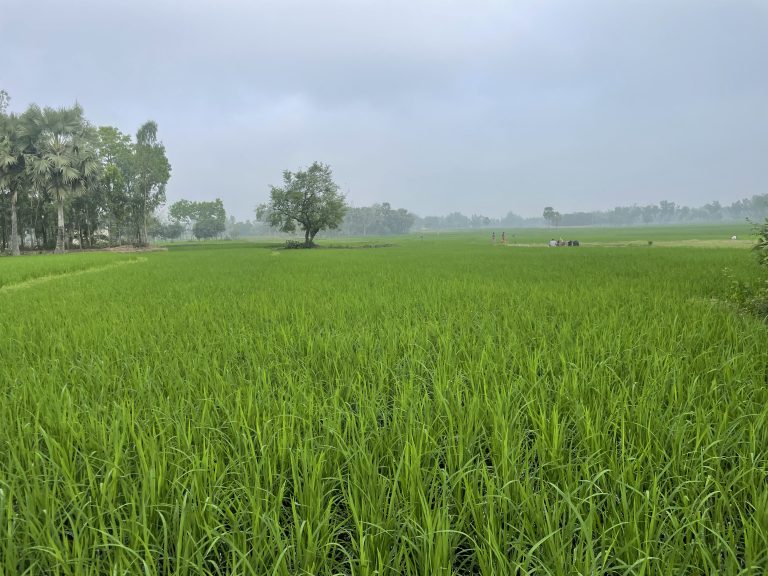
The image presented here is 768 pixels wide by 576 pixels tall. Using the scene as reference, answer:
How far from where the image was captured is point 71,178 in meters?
34.8

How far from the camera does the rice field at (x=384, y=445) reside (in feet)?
4.85

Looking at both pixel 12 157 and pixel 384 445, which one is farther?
pixel 12 157

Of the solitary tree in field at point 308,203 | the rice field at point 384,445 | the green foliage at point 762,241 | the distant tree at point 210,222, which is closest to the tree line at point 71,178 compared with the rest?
the solitary tree in field at point 308,203

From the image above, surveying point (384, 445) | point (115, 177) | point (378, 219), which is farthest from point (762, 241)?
point (378, 219)

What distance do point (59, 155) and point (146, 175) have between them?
1432 cm

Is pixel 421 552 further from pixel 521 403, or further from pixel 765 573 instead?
pixel 521 403

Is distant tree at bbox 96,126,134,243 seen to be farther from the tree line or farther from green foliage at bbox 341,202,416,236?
green foliage at bbox 341,202,416,236

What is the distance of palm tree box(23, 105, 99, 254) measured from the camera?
3431cm

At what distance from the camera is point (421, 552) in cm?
143

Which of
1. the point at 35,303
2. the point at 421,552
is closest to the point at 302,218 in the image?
the point at 35,303

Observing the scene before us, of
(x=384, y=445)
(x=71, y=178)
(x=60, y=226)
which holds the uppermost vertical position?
(x=71, y=178)

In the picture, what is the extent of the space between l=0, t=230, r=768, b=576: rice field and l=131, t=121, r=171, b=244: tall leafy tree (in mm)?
50981

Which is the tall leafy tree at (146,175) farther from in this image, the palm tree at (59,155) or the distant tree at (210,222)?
the distant tree at (210,222)

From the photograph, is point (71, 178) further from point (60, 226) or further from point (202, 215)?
point (202, 215)
